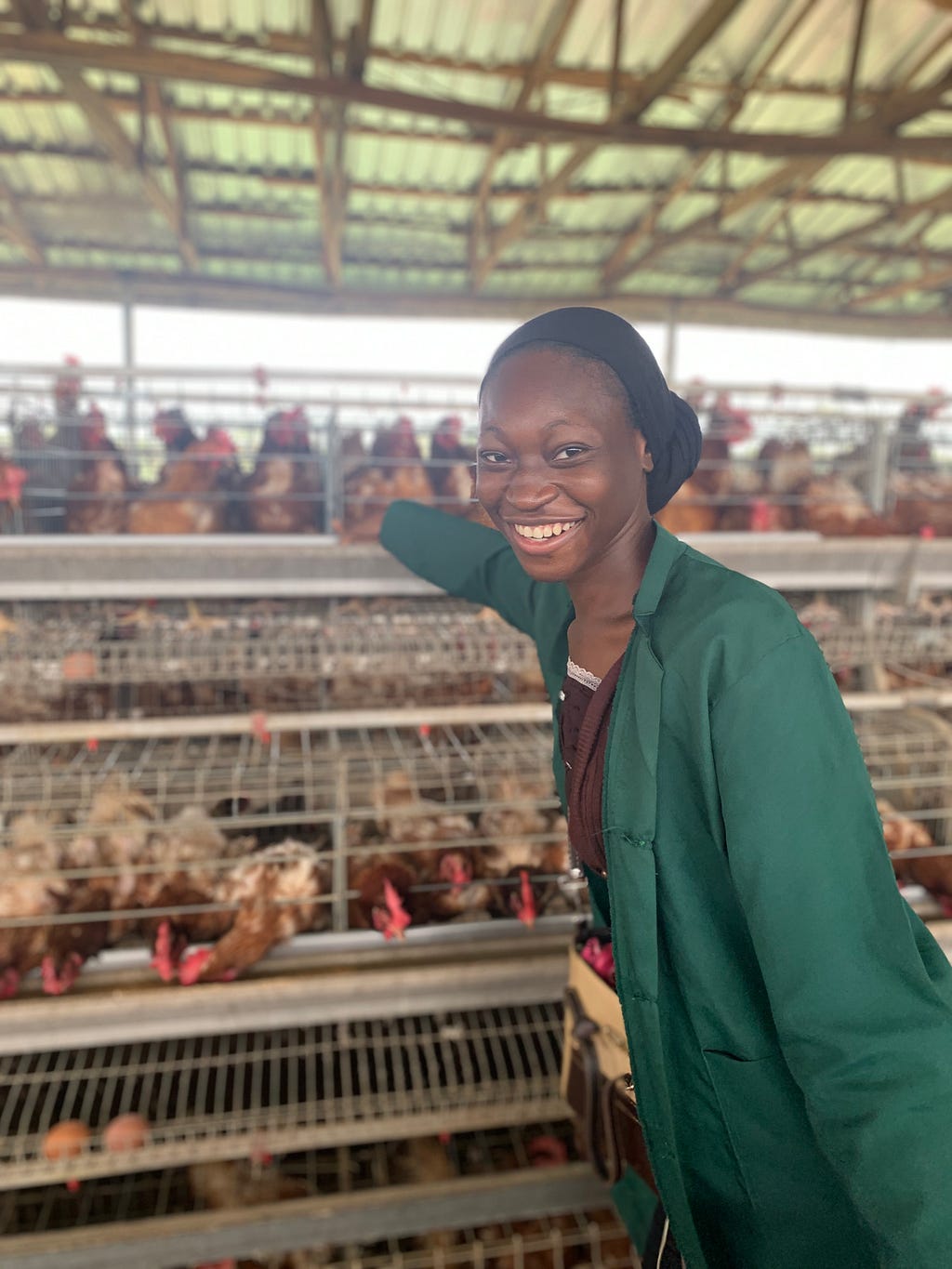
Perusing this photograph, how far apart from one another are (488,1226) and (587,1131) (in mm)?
649

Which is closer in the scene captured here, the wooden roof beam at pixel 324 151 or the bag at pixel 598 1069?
the bag at pixel 598 1069

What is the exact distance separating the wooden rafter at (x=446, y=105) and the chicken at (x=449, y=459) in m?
1.40

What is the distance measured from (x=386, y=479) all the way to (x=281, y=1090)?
5.75ft

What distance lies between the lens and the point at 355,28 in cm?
287

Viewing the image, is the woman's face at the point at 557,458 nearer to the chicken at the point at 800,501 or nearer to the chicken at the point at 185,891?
the chicken at the point at 185,891

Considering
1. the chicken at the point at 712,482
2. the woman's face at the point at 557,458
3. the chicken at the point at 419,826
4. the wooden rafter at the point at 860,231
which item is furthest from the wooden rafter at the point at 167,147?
the wooden rafter at the point at 860,231

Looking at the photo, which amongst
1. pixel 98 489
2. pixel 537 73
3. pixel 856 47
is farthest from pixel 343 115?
pixel 98 489

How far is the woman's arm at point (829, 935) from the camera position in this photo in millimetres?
612

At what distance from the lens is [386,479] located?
93.7 inches

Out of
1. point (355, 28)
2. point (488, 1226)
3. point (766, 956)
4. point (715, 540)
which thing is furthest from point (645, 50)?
point (488, 1226)

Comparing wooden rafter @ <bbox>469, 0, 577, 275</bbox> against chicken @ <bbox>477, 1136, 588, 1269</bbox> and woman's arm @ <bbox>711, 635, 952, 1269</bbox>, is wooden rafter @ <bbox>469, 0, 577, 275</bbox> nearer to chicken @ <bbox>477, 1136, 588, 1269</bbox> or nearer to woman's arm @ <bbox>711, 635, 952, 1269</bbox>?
woman's arm @ <bbox>711, 635, 952, 1269</bbox>

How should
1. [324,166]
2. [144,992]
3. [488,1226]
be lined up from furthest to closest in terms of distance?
[324,166] < [488,1226] < [144,992]

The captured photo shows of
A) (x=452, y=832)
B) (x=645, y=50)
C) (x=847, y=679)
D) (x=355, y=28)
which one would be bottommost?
(x=452, y=832)

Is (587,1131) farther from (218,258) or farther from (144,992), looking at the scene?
(218,258)
